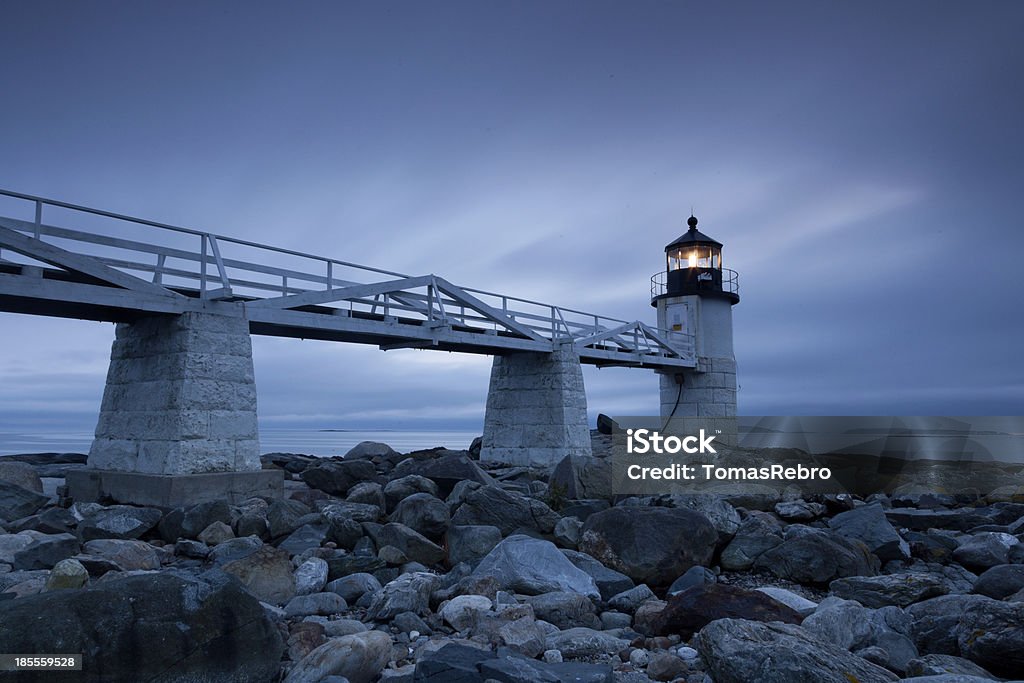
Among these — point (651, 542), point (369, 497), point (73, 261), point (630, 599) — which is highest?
point (73, 261)

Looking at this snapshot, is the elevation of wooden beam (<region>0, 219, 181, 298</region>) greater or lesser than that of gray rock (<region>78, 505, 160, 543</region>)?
greater

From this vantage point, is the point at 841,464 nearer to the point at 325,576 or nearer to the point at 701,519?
the point at 701,519

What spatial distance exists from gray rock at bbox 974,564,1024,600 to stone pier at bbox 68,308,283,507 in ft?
32.1

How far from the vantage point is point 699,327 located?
95.0 feet

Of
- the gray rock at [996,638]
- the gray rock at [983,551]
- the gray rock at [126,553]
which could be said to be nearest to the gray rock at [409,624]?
the gray rock at [126,553]

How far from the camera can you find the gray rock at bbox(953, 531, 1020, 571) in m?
7.27

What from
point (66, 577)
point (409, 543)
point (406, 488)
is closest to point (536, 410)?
point (406, 488)

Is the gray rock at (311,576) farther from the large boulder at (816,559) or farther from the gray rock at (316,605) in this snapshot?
the large boulder at (816,559)

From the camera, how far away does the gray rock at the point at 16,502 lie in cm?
838

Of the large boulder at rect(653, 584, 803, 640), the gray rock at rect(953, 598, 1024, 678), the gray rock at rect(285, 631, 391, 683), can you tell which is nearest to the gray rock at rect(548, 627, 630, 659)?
the large boulder at rect(653, 584, 803, 640)

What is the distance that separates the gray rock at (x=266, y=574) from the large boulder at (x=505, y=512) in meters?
2.66

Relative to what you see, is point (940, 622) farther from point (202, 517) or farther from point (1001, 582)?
point (202, 517)

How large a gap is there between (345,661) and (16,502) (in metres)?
7.25

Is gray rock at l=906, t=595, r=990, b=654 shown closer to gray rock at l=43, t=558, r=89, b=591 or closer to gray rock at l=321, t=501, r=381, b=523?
gray rock at l=321, t=501, r=381, b=523
